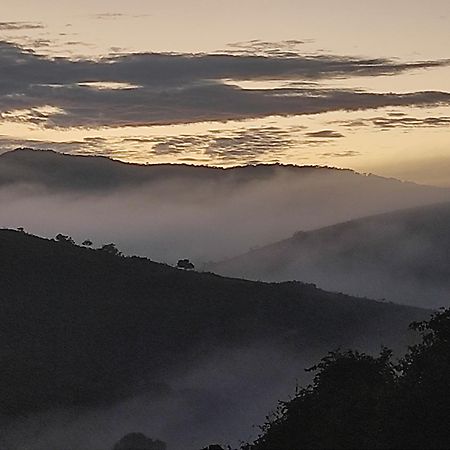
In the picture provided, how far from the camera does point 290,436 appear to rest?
45938 millimetres

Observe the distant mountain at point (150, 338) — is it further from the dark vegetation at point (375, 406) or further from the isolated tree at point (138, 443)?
the dark vegetation at point (375, 406)

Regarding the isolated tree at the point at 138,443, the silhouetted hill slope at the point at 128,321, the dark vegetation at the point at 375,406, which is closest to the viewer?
the dark vegetation at the point at 375,406

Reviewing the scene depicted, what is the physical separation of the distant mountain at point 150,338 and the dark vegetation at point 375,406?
195ft

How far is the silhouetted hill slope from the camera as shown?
13038 centimetres

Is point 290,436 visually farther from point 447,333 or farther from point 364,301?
point 364,301

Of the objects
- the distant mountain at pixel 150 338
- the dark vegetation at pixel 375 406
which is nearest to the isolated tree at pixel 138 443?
the distant mountain at pixel 150 338

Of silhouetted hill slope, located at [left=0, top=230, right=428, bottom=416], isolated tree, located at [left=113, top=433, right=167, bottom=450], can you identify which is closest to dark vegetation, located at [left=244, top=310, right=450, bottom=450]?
isolated tree, located at [left=113, top=433, right=167, bottom=450]

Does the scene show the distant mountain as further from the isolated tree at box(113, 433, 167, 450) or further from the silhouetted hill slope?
the isolated tree at box(113, 433, 167, 450)

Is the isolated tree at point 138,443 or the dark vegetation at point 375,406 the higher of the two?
the dark vegetation at point 375,406

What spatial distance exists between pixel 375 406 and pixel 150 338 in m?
104

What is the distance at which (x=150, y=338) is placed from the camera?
144875mm

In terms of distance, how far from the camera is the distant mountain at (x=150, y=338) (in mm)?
120875

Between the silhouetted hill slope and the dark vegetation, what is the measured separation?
7620 cm

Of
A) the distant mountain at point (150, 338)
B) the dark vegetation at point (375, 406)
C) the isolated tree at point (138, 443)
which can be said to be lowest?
the distant mountain at point (150, 338)
